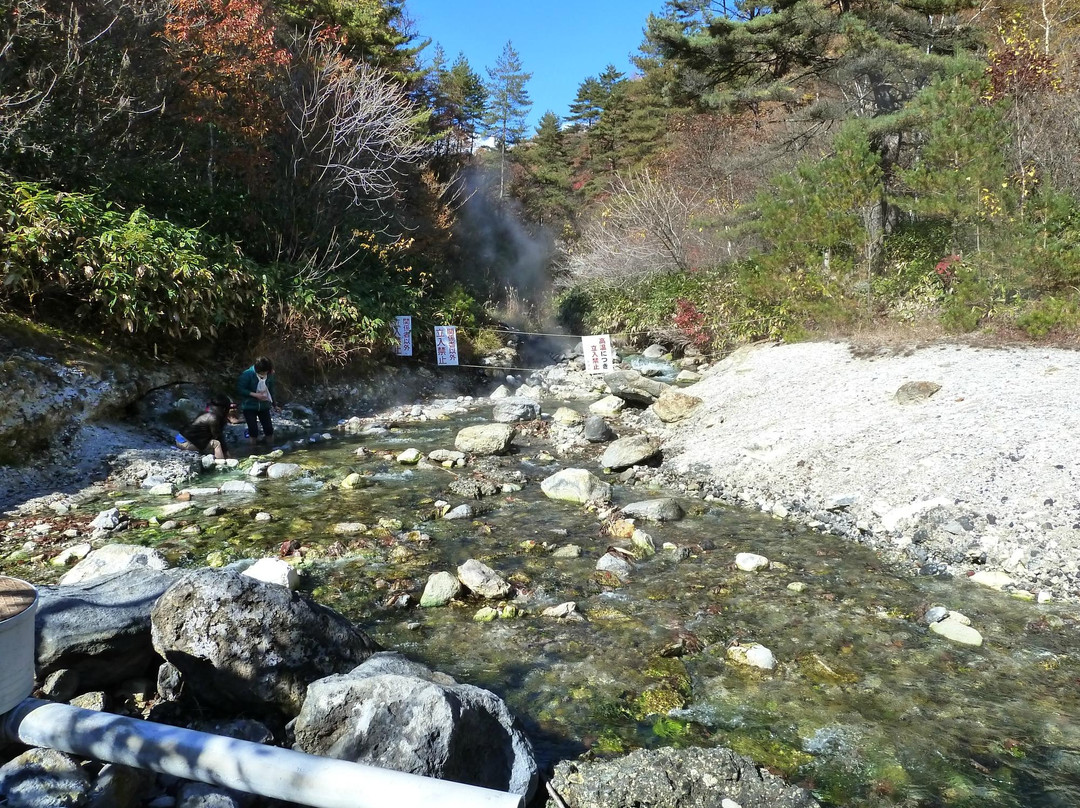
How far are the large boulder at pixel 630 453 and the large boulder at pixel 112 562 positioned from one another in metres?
5.25

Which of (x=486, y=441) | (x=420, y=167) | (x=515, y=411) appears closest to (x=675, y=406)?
(x=515, y=411)

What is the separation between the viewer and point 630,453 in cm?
874

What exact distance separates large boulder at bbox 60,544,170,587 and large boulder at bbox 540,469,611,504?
387cm

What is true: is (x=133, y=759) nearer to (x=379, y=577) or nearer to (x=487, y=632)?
(x=487, y=632)

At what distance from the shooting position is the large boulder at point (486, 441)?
9.62 m

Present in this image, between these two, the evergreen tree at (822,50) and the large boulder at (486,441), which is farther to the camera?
the evergreen tree at (822,50)

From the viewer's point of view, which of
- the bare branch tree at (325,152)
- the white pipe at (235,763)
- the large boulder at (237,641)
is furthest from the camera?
the bare branch tree at (325,152)

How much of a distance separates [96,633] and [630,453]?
647cm

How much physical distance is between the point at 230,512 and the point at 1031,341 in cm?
1074

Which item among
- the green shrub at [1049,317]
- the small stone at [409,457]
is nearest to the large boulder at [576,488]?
the small stone at [409,457]

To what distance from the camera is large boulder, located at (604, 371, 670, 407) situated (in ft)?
40.8

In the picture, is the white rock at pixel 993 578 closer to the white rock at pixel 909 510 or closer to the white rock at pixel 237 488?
the white rock at pixel 909 510

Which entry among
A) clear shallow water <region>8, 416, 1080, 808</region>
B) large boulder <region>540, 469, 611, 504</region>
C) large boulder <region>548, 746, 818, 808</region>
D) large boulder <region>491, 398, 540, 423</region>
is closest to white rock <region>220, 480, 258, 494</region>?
clear shallow water <region>8, 416, 1080, 808</region>

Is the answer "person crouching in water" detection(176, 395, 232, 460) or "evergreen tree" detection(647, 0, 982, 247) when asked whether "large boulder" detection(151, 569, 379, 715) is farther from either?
"evergreen tree" detection(647, 0, 982, 247)
